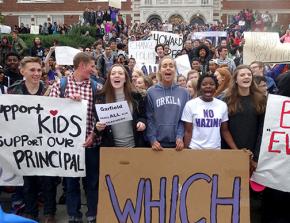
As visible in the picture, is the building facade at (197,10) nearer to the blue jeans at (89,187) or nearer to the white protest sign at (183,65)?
the white protest sign at (183,65)

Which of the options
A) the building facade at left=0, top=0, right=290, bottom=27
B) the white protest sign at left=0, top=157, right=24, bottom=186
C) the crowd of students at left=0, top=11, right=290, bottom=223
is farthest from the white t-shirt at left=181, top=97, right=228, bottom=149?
the building facade at left=0, top=0, right=290, bottom=27

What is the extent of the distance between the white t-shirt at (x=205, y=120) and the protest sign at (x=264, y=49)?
3.98m

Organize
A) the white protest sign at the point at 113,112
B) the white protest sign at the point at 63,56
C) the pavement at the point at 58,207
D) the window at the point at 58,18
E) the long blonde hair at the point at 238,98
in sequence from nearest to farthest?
the white protest sign at the point at 113,112
the long blonde hair at the point at 238,98
the pavement at the point at 58,207
the white protest sign at the point at 63,56
the window at the point at 58,18

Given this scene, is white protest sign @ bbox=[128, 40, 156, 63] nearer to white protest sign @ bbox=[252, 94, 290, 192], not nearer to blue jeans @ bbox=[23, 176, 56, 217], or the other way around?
blue jeans @ bbox=[23, 176, 56, 217]

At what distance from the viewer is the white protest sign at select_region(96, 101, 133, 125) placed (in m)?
4.53

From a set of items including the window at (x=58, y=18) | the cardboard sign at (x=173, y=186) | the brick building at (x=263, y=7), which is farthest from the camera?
the window at (x=58, y=18)

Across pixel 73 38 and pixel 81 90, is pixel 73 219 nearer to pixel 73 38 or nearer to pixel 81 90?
pixel 81 90

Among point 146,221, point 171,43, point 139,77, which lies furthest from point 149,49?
point 146,221

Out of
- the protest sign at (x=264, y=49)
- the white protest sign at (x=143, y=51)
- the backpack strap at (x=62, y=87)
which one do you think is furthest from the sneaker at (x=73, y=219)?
the white protest sign at (x=143, y=51)

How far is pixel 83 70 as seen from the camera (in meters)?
4.82

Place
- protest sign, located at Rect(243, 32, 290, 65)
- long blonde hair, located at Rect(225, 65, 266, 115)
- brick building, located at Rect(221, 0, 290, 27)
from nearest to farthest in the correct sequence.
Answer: long blonde hair, located at Rect(225, 65, 266, 115), protest sign, located at Rect(243, 32, 290, 65), brick building, located at Rect(221, 0, 290, 27)

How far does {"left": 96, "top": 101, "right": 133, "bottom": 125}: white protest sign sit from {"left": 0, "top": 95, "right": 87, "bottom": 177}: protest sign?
1.12 ft

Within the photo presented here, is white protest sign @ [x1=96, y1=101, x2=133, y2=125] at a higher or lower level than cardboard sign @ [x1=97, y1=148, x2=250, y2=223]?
higher

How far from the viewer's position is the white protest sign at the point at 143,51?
10.3m
